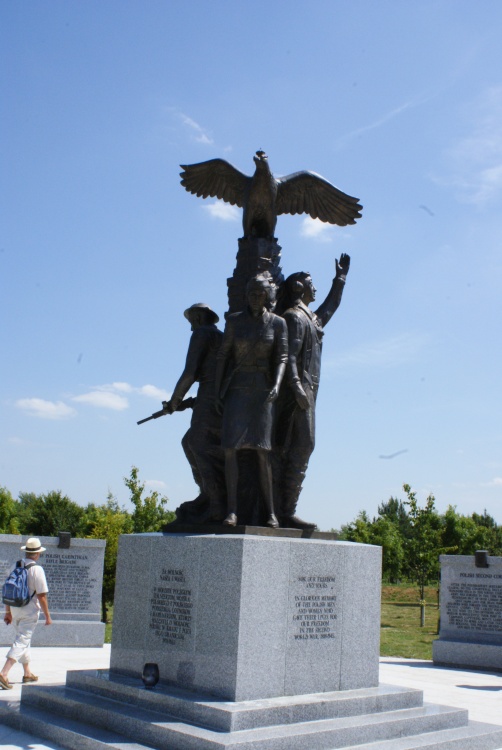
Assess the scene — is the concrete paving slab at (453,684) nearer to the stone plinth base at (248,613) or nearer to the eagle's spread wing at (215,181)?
the stone plinth base at (248,613)

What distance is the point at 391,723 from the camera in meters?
5.77

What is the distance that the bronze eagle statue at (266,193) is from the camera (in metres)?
Result: 7.73

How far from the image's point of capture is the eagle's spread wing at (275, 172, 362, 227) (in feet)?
26.5

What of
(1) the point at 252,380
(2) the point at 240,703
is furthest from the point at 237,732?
(1) the point at 252,380

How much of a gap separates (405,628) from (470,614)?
668cm

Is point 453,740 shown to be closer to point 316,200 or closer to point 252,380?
point 252,380

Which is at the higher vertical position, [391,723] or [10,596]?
[10,596]

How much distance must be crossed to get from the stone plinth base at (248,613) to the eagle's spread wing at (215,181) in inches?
151

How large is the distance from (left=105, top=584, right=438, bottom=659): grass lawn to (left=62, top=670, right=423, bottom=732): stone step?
553cm

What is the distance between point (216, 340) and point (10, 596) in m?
3.52

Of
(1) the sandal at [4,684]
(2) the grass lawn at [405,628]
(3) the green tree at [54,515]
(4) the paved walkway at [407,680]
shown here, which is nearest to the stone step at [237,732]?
(4) the paved walkway at [407,680]

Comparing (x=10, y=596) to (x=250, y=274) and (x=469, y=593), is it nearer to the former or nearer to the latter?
(x=250, y=274)

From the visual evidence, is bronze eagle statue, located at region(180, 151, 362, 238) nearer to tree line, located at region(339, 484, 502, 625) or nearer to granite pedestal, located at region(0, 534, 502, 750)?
granite pedestal, located at region(0, 534, 502, 750)

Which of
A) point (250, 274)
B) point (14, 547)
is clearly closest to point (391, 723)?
point (250, 274)
